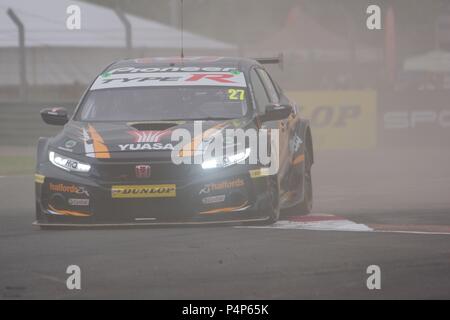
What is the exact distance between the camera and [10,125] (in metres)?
24.1

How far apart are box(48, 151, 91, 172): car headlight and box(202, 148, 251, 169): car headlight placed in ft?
3.01

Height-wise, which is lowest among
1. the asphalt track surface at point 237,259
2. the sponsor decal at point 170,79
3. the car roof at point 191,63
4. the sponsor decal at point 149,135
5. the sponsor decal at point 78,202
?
the asphalt track surface at point 237,259

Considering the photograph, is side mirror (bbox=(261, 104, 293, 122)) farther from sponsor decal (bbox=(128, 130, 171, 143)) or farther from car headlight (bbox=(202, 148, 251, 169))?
sponsor decal (bbox=(128, 130, 171, 143))

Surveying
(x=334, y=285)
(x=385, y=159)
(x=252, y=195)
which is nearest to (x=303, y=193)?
(x=252, y=195)

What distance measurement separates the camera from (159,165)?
31.9ft

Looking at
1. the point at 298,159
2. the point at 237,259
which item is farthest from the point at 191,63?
the point at 237,259

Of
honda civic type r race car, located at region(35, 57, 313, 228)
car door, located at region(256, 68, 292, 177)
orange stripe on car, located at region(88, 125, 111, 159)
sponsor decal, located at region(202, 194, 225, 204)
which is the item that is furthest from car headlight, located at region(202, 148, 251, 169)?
orange stripe on car, located at region(88, 125, 111, 159)

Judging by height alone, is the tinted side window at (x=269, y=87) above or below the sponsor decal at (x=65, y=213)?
above

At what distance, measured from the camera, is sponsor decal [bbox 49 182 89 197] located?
9.79 m

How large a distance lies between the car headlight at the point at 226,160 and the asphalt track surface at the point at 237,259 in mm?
540

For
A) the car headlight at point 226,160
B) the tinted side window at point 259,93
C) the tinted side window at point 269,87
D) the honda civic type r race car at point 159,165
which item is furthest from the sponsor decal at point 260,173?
the tinted side window at point 269,87

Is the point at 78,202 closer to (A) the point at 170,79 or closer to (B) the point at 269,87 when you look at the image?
(A) the point at 170,79

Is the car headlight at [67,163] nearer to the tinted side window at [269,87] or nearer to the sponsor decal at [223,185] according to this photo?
the sponsor decal at [223,185]

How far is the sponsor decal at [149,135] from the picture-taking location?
994 cm
